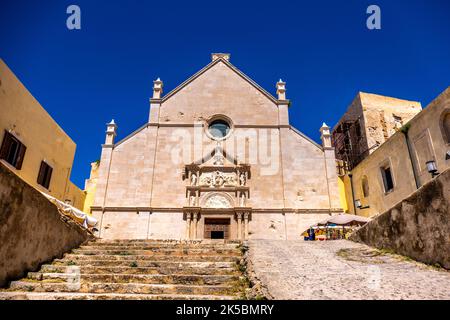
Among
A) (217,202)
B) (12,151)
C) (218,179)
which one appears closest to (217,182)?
(218,179)

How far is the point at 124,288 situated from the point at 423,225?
5.90m

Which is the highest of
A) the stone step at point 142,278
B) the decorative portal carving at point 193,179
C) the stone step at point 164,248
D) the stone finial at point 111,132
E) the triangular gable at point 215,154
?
the stone finial at point 111,132

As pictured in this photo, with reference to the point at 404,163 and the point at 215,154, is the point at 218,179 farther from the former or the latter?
the point at 404,163

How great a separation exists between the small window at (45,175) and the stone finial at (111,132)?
4.20 m

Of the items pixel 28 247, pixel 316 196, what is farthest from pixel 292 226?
pixel 28 247

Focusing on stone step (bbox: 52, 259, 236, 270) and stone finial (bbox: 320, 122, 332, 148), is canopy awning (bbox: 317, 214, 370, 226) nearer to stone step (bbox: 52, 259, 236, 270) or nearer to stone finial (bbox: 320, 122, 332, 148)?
stone finial (bbox: 320, 122, 332, 148)

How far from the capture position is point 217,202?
57.9 feet

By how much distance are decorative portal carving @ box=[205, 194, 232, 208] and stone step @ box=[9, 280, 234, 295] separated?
1201 cm

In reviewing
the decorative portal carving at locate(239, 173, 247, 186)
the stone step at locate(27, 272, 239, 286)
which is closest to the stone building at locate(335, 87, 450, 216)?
the decorative portal carving at locate(239, 173, 247, 186)

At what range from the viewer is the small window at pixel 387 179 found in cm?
1652

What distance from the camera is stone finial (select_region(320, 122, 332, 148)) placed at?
769 inches

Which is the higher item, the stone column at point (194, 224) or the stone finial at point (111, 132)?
the stone finial at point (111, 132)

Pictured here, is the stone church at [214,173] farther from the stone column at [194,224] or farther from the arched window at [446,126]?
the arched window at [446,126]

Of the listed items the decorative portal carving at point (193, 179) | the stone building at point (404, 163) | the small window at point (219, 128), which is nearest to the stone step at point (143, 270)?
the stone building at point (404, 163)
